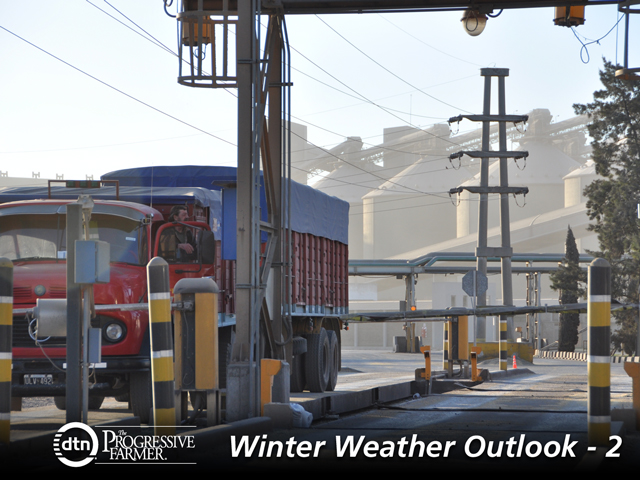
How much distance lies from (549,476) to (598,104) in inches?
2016

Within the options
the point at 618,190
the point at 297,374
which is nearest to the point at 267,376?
the point at 297,374

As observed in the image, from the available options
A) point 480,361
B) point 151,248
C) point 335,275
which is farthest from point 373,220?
point 151,248

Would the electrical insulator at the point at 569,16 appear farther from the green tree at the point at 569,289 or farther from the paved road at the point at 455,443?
the green tree at the point at 569,289

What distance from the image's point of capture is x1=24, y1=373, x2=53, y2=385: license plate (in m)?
10.2

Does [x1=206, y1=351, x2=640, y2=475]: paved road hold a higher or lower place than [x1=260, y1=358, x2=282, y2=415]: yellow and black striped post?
lower

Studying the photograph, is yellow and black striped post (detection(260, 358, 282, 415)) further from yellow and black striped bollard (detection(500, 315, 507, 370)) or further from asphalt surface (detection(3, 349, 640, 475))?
yellow and black striped bollard (detection(500, 315, 507, 370))

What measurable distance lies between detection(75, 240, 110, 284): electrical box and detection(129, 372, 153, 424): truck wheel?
11.4ft

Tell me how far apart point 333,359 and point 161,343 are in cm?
1139

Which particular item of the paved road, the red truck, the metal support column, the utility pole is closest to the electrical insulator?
the metal support column

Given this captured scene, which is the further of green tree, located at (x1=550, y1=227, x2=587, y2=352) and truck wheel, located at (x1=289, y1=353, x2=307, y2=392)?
green tree, located at (x1=550, y1=227, x2=587, y2=352)

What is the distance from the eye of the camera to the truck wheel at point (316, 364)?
16.4 m

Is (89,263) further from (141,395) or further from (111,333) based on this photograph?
(141,395)

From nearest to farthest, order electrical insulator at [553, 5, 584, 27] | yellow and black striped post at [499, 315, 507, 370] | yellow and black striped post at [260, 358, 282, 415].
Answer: yellow and black striped post at [260, 358, 282, 415] < electrical insulator at [553, 5, 584, 27] < yellow and black striped post at [499, 315, 507, 370]

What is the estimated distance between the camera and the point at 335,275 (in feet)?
62.7
